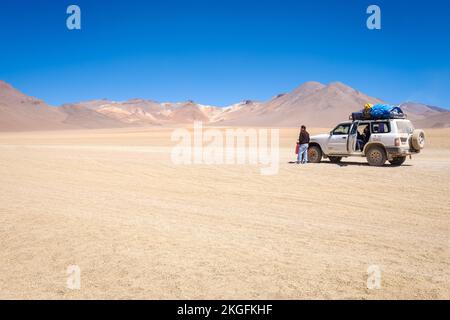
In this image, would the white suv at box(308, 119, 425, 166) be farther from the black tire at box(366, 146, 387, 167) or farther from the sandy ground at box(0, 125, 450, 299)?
the sandy ground at box(0, 125, 450, 299)

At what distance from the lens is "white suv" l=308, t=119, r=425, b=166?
16562 mm

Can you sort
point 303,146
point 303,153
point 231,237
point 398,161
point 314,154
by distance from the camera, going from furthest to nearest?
1. point 314,154
2. point 303,153
3. point 303,146
4. point 398,161
5. point 231,237

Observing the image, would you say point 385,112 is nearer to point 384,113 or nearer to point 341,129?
point 384,113

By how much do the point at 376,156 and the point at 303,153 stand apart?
3.25m

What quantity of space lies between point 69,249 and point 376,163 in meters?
13.2

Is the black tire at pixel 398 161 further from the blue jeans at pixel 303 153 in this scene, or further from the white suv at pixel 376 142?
the blue jeans at pixel 303 153

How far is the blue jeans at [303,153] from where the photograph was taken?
18.8 meters

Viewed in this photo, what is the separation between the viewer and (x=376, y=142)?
1702cm

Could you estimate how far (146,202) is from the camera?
11.0 m

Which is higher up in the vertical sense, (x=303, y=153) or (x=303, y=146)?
(x=303, y=146)

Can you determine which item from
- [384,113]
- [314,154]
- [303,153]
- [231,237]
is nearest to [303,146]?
[303,153]
